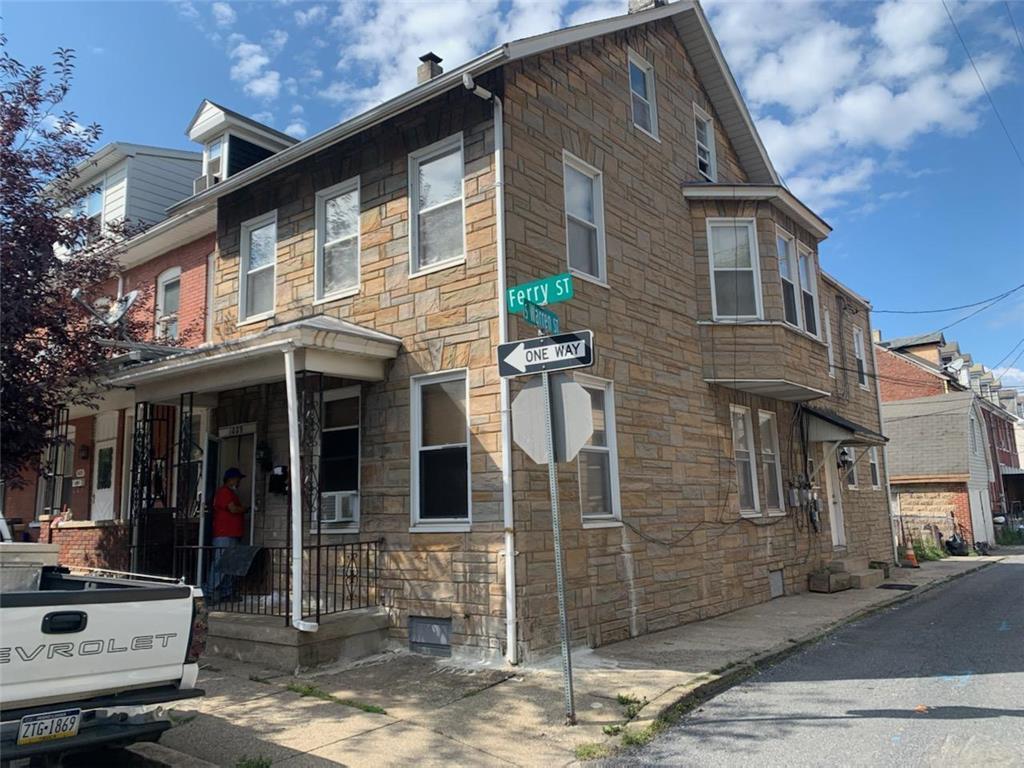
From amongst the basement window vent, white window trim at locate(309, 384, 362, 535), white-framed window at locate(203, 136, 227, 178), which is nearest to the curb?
the basement window vent

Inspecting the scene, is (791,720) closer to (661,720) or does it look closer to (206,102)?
(661,720)

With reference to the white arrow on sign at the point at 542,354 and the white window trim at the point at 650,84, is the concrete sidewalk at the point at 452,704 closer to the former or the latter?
the white arrow on sign at the point at 542,354

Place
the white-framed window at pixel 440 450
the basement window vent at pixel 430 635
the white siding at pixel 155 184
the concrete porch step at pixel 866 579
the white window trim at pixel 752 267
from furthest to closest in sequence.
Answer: the white siding at pixel 155 184
the concrete porch step at pixel 866 579
the white window trim at pixel 752 267
the white-framed window at pixel 440 450
the basement window vent at pixel 430 635

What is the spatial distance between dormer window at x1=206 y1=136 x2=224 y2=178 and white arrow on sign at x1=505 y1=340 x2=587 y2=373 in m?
9.88

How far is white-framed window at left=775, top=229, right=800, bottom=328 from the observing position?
1286cm

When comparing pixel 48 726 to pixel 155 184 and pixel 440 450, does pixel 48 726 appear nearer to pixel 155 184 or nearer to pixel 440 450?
pixel 440 450

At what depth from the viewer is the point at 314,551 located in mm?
9805

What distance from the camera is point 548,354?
20.3ft

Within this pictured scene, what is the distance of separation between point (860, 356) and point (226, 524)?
1665 centimetres

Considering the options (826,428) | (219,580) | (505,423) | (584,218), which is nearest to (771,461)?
(826,428)

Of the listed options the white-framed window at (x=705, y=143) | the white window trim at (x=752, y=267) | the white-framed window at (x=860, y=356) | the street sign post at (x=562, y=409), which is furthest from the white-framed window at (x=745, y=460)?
the white-framed window at (x=860, y=356)

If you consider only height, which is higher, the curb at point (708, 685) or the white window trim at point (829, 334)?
the white window trim at point (829, 334)

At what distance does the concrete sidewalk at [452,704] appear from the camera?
5.50 metres

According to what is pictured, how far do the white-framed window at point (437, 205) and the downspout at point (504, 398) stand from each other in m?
0.62
